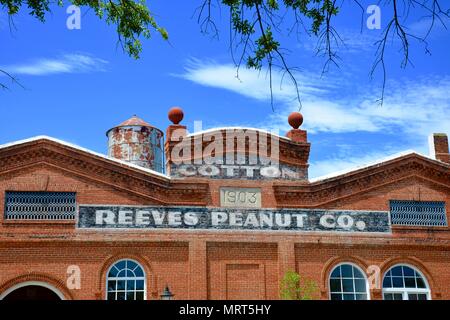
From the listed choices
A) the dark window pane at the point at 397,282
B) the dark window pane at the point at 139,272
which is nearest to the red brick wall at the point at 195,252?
the dark window pane at the point at 139,272

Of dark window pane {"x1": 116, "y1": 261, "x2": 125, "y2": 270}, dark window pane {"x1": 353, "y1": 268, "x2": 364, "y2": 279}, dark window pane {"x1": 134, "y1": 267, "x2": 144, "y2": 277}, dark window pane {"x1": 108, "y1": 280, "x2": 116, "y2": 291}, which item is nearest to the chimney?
dark window pane {"x1": 353, "y1": 268, "x2": 364, "y2": 279}

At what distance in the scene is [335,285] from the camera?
2039 centimetres

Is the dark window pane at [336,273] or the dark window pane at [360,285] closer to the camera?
the dark window pane at [360,285]

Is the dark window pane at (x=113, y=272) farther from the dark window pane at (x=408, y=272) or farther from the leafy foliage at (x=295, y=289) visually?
the dark window pane at (x=408, y=272)

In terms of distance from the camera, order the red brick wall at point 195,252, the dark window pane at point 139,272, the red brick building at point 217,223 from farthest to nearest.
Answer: the dark window pane at point 139,272 → the red brick building at point 217,223 → the red brick wall at point 195,252

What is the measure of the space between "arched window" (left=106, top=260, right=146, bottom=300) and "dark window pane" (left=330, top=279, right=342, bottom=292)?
5.95 m

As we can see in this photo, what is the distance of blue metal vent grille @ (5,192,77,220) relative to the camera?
19125mm

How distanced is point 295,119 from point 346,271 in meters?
5.33

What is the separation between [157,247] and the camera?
19.6m

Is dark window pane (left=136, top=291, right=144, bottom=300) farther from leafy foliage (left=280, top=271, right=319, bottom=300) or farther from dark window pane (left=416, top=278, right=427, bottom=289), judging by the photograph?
dark window pane (left=416, top=278, right=427, bottom=289)

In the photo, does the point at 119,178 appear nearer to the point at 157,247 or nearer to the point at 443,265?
the point at 157,247

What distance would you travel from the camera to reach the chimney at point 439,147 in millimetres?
Answer: 23047

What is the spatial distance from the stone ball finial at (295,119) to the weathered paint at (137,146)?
562 cm
